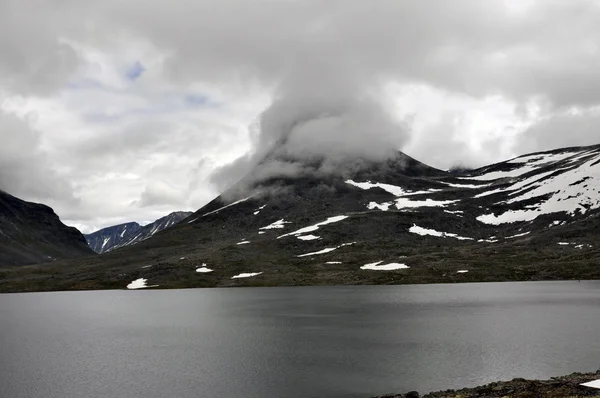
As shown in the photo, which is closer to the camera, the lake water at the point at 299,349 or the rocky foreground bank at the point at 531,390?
the rocky foreground bank at the point at 531,390

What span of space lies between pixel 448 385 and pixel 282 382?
13930mm

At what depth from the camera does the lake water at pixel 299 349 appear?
44.8 metres

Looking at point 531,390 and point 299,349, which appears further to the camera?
point 299,349

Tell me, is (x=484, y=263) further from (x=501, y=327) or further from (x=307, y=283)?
(x=501, y=327)

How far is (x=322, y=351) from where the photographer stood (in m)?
58.4

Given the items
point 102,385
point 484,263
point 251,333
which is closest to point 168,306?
point 251,333

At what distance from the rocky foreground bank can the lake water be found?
378 cm

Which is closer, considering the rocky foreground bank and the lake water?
the rocky foreground bank

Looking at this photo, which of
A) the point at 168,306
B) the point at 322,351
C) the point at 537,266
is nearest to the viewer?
the point at 322,351

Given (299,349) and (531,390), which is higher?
(299,349)

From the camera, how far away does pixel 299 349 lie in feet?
197

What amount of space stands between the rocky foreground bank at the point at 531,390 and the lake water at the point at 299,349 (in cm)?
378

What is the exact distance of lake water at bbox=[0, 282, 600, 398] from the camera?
1766 inches

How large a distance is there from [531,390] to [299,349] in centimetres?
2971
